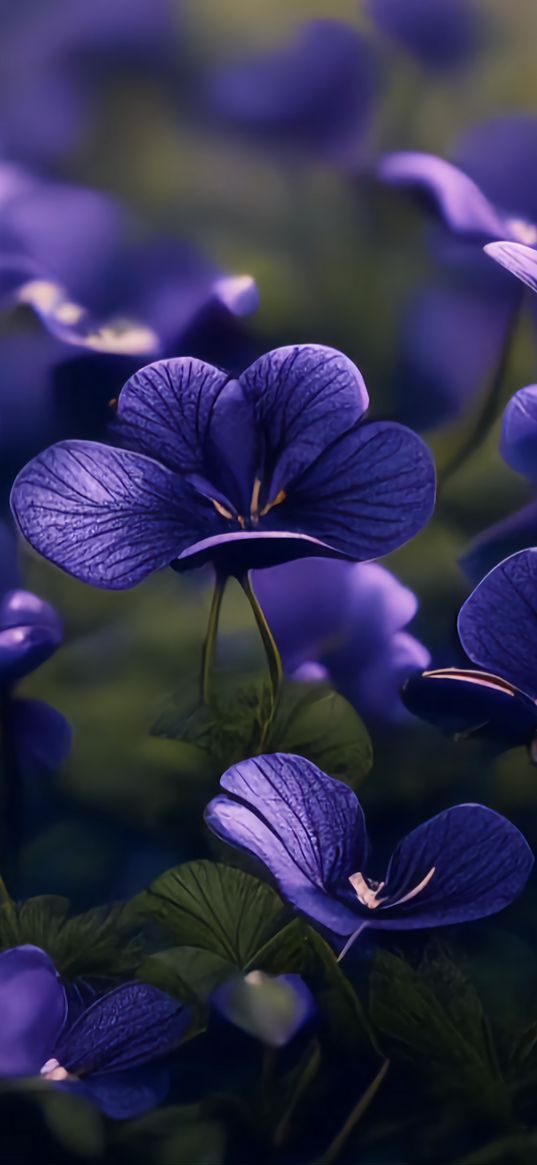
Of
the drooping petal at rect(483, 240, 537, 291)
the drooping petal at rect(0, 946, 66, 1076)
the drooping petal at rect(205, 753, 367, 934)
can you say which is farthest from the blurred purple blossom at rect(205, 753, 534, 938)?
the drooping petal at rect(483, 240, 537, 291)

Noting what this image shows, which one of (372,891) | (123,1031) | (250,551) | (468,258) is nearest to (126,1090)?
(123,1031)

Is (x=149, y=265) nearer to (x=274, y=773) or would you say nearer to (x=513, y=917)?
(x=274, y=773)

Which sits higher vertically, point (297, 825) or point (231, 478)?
point (231, 478)

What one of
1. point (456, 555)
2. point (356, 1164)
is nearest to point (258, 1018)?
point (356, 1164)

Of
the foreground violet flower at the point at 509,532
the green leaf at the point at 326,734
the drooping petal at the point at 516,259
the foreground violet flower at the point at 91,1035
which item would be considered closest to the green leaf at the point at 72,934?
the foreground violet flower at the point at 91,1035

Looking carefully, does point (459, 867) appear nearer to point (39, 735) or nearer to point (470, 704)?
point (470, 704)

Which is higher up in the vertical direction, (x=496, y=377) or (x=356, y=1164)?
(x=496, y=377)

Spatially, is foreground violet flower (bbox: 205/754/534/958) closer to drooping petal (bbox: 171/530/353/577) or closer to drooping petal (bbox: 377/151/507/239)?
drooping petal (bbox: 171/530/353/577)
